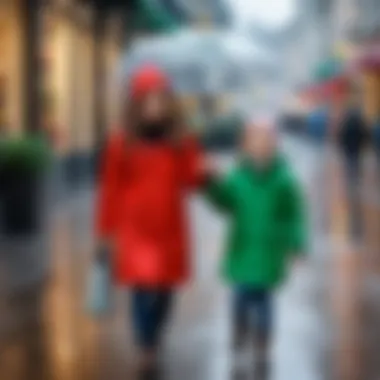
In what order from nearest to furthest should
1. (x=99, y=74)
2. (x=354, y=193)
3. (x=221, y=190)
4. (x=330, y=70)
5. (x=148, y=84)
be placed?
(x=148, y=84), (x=221, y=190), (x=354, y=193), (x=99, y=74), (x=330, y=70)

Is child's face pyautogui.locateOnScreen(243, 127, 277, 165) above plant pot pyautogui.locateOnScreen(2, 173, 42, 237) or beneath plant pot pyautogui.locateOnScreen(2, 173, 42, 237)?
above

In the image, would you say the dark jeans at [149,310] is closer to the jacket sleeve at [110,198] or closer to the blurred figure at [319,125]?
the jacket sleeve at [110,198]

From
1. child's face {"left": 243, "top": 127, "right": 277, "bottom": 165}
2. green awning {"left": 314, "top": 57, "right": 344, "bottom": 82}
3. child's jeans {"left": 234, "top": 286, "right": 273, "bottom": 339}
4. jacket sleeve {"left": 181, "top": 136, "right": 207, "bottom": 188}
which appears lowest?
child's jeans {"left": 234, "top": 286, "right": 273, "bottom": 339}

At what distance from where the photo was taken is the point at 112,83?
34.2 m

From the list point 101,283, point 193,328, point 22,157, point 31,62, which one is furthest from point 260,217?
point 31,62

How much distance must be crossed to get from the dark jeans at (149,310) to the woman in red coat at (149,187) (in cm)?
3

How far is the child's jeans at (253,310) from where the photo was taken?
830 cm

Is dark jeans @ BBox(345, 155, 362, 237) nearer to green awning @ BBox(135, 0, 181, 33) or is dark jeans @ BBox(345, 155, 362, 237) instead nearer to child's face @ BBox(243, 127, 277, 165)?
green awning @ BBox(135, 0, 181, 33)

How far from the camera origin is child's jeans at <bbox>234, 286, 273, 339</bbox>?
8305mm

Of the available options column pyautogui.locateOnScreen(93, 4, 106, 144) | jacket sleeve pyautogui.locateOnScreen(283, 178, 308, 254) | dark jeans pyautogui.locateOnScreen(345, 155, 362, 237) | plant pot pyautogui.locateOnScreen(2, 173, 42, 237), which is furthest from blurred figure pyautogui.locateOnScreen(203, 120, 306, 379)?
column pyautogui.locateOnScreen(93, 4, 106, 144)

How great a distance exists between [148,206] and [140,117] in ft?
1.74

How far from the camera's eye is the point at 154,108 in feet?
26.2

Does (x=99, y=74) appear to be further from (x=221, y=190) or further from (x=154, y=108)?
(x=154, y=108)

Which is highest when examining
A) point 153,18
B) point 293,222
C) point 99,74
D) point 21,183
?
point 153,18
